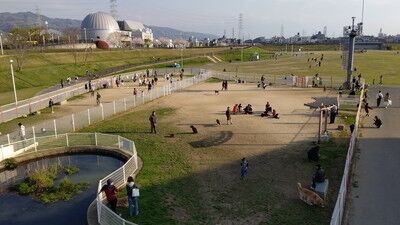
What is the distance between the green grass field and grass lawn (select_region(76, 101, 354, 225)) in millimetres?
25311

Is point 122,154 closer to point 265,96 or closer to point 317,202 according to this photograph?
point 317,202

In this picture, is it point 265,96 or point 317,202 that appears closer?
point 317,202

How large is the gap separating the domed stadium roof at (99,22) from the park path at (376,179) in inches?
5136

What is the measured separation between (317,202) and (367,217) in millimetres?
1742

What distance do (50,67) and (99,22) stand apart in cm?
8781

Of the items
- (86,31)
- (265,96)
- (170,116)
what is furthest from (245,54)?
(170,116)

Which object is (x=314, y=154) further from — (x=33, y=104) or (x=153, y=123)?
(x=33, y=104)

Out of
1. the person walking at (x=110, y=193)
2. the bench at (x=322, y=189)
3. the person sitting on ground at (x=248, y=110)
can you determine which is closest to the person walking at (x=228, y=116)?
the person sitting on ground at (x=248, y=110)

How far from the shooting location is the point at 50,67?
191ft

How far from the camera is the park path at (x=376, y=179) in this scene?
12078 mm

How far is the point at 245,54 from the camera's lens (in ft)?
373

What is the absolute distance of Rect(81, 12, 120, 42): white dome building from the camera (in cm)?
13750

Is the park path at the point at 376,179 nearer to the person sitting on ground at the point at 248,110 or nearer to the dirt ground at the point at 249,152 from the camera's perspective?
the dirt ground at the point at 249,152

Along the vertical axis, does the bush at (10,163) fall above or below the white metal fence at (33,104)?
below
